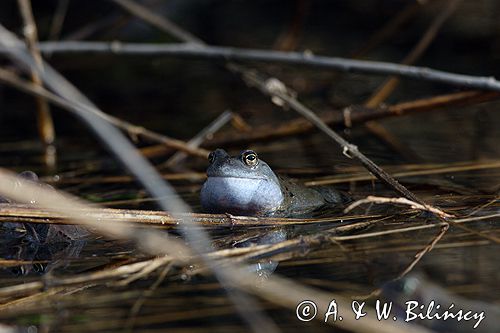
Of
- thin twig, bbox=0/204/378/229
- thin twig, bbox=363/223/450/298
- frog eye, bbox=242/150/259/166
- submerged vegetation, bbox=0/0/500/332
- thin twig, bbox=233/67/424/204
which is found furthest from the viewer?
frog eye, bbox=242/150/259/166

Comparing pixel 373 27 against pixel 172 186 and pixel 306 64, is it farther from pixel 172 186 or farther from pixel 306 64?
pixel 172 186

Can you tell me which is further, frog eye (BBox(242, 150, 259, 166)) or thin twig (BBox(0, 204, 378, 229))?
frog eye (BBox(242, 150, 259, 166))

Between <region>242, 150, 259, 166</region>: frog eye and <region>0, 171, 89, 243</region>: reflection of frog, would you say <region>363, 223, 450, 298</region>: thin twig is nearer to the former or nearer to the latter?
<region>242, 150, 259, 166</region>: frog eye

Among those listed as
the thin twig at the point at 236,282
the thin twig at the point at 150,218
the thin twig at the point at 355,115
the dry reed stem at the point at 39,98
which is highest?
the dry reed stem at the point at 39,98

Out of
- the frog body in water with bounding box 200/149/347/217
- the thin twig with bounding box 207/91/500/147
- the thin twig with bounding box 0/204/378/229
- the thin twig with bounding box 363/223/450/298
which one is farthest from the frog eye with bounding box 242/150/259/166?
the thin twig with bounding box 207/91/500/147

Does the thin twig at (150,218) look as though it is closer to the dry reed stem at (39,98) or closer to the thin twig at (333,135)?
the thin twig at (333,135)

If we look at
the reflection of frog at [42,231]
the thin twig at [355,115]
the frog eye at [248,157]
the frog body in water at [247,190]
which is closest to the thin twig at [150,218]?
the frog body in water at [247,190]

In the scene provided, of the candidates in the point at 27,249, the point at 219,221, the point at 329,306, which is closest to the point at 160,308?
the point at 329,306
